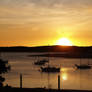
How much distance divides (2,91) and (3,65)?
3.04m

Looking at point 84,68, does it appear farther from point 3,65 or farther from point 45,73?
point 3,65

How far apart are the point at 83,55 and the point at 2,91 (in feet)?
612

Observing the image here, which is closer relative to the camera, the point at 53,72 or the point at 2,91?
the point at 2,91

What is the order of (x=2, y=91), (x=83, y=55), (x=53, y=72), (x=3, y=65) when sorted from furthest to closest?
1. (x=83, y=55)
2. (x=53, y=72)
3. (x=3, y=65)
4. (x=2, y=91)

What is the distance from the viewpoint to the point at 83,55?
199 metres

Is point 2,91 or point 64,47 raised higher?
point 64,47

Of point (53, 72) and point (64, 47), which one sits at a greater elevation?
point (64, 47)

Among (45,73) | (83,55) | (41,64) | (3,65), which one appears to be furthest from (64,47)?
(83,55)

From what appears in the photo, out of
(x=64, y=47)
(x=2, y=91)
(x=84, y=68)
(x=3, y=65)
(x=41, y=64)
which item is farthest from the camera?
(x=41, y=64)

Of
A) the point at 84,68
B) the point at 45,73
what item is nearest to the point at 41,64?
the point at 84,68

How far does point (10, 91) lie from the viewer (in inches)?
658

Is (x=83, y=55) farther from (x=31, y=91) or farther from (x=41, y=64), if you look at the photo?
(x=31, y=91)

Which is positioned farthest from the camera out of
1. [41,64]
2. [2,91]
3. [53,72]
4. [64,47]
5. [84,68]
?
[41,64]

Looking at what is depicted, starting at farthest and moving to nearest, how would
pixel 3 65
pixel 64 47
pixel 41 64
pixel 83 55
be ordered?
pixel 83 55, pixel 41 64, pixel 64 47, pixel 3 65
